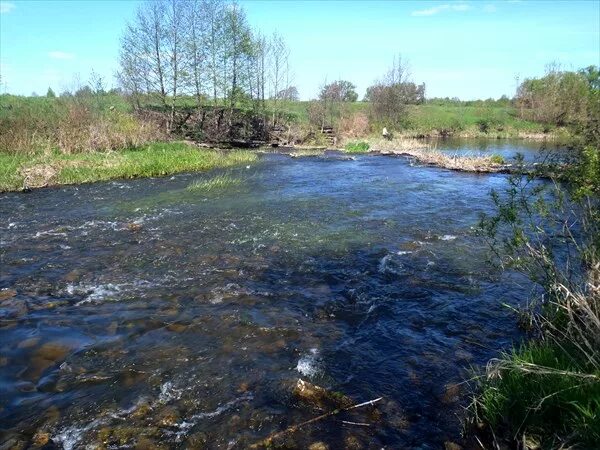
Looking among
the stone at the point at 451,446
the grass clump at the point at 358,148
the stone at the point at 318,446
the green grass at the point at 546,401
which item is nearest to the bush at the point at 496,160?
the grass clump at the point at 358,148

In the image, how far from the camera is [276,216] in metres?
13.9

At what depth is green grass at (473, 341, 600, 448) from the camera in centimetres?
321

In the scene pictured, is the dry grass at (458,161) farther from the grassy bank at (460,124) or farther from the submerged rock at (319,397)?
the submerged rock at (319,397)

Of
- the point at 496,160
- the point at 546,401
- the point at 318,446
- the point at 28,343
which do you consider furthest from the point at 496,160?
the point at 28,343

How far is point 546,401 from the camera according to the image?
3.67m

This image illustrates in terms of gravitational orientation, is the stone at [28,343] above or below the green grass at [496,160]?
below

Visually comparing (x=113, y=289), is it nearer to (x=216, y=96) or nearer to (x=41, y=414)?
(x=41, y=414)

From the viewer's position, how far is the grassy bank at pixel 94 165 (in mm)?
A: 18359

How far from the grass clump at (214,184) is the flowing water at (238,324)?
166 inches

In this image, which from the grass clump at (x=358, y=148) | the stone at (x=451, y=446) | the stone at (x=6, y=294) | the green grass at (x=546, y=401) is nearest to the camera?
the green grass at (x=546, y=401)

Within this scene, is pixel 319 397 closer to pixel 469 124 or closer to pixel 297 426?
pixel 297 426

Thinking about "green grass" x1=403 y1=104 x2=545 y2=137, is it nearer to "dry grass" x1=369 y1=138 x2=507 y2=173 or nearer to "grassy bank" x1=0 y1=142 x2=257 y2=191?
"dry grass" x1=369 y1=138 x2=507 y2=173

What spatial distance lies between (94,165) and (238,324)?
17.2 meters

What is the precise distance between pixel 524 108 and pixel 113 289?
71.8 metres
